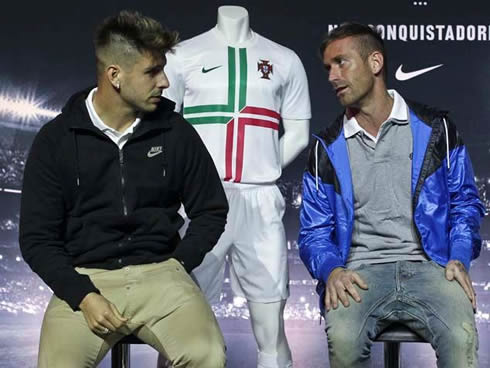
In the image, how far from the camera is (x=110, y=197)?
2.61 meters

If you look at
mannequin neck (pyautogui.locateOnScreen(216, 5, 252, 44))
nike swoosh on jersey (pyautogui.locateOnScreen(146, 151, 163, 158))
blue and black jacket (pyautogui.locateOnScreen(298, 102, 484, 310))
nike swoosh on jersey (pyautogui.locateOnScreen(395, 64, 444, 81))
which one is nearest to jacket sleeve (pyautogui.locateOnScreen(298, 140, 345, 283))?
blue and black jacket (pyautogui.locateOnScreen(298, 102, 484, 310))

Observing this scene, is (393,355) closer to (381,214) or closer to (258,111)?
(381,214)

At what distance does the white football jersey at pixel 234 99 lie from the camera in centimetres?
333

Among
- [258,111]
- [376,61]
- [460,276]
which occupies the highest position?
[376,61]

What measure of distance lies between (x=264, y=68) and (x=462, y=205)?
95 cm

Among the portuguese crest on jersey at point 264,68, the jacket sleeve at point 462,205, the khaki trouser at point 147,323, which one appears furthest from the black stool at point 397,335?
the portuguese crest on jersey at point 264,68

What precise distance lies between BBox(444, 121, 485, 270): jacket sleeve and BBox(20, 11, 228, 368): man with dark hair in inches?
25.2

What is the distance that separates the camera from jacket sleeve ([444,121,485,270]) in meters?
2.71

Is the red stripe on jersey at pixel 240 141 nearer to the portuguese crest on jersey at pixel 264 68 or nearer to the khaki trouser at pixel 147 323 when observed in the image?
the portuguese crest on jersey at pixel 264 68

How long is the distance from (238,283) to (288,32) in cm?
144

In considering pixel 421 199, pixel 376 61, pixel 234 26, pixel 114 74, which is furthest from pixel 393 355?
pixel 234 26

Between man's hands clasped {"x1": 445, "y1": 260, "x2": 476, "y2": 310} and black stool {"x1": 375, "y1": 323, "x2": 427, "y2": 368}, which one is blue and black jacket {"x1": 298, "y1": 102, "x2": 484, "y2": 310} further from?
black stool {"x1": 375, "y1": 323, "x2": 427, "y2": 368}

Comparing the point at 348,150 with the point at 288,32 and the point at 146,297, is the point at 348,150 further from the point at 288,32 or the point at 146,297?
the point at 288,32

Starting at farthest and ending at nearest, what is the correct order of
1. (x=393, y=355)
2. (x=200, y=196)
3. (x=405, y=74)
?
(x=405, y=74), (x=393, y=355), (x=200, y=196)
